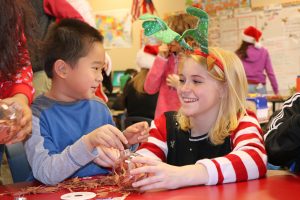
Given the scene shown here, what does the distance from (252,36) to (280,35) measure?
23.5 inches

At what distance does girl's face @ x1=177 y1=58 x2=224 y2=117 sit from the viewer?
1.55m

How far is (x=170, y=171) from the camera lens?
110 cm

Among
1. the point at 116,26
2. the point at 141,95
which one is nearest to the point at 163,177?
the point at 141,95

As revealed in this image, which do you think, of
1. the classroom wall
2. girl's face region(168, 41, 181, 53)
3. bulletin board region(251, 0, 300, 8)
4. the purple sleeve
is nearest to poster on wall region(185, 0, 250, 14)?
bulletin board region(251, 0, 300, 8)

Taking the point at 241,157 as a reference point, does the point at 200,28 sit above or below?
above

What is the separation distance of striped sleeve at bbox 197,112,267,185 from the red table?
31 millimetres

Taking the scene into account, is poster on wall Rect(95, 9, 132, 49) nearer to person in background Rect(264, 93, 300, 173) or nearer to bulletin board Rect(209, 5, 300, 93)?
bulletin board Rect(209, 5, 300, 93)

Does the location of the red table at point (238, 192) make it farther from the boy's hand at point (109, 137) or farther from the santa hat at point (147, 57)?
the santa hat at point (147, 57)

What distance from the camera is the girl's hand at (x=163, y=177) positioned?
1.08m

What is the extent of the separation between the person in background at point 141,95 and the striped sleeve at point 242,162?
2721mm

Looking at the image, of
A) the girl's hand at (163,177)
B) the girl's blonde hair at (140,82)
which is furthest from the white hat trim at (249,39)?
the girl's hand at (163,177)

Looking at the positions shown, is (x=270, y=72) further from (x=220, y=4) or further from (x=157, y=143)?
(x=157, y=143)

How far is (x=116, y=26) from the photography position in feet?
23.7

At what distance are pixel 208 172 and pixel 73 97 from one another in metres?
0.72
